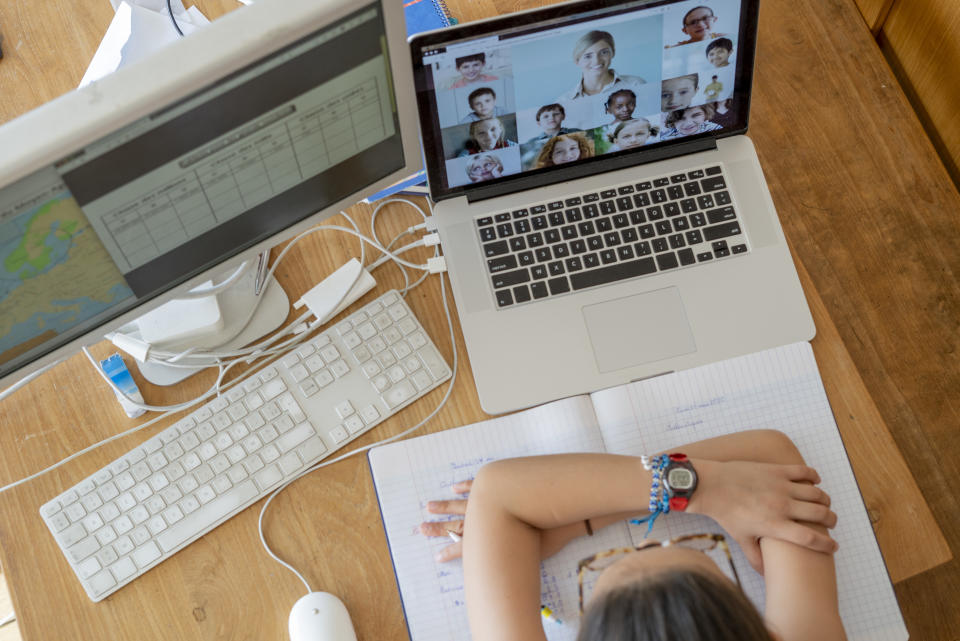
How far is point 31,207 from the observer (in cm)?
56

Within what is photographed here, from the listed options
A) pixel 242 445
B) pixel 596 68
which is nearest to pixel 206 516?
pixel 242 445

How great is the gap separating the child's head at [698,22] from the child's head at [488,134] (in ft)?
0.67

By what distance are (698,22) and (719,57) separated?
51 millimetres

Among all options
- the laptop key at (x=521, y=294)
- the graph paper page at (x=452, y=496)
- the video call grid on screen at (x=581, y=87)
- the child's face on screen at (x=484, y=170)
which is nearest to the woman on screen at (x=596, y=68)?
the video call grid on screen at (x=581, y=87)

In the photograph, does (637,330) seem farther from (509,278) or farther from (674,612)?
(674,612)

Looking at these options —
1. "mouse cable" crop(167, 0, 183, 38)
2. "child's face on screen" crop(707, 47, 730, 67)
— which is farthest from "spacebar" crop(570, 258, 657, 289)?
"mouse cable" crop(167, 0, 183, 38)

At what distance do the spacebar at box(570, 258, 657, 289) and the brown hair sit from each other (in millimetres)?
342

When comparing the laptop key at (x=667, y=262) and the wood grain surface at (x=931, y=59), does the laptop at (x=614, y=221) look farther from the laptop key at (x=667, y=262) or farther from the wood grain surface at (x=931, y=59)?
the wood grain surface at (x=931, y=59)

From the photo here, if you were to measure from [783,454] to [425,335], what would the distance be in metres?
0.39

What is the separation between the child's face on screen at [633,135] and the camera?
0.84 m

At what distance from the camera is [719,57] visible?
2.62 ft

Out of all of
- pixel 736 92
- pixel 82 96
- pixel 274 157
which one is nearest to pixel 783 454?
pixel 736 92

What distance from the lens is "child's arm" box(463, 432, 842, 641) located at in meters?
0.72

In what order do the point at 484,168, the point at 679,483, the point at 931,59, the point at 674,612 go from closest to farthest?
the point at 674,612, the point at 679,483, the point at 484,168, the point at 931,59
